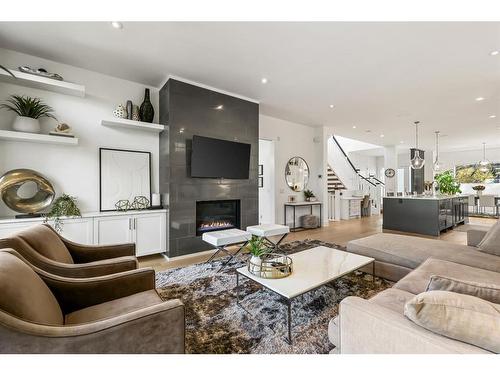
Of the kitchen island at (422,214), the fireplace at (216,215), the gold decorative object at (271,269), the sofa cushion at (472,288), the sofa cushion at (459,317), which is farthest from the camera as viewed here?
the kitchen island at (422,214)

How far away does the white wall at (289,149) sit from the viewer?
5.75 m

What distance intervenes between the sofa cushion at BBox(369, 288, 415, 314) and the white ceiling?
8.45 feet

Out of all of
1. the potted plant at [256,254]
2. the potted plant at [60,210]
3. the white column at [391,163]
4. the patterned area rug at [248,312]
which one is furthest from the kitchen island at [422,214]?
the potted plant at [60,210]

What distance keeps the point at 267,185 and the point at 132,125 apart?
3.51 m

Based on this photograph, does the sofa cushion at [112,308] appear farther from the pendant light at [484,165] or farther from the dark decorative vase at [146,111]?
the pendant light at [484,165]

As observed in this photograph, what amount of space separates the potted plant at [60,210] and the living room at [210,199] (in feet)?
0.07

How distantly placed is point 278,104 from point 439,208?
Answer: 14.1 ft

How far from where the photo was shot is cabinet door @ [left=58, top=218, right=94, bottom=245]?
2.87 metres

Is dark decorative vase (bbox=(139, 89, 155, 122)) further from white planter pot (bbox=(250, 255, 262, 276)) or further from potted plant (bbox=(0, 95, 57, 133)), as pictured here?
white planter pot (bbox=(250, 255, 262, 276))

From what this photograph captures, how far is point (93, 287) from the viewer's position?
1.44 m

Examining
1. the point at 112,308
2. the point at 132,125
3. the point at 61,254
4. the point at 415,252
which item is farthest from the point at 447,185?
the point at 61,254

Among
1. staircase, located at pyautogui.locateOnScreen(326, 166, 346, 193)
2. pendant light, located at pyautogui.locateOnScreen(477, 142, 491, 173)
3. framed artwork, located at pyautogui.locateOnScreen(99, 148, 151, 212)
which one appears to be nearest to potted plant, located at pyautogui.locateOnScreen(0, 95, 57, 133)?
framed artwork, located at pyautogui.locateOnScreen(99, 148, 151, 212)
